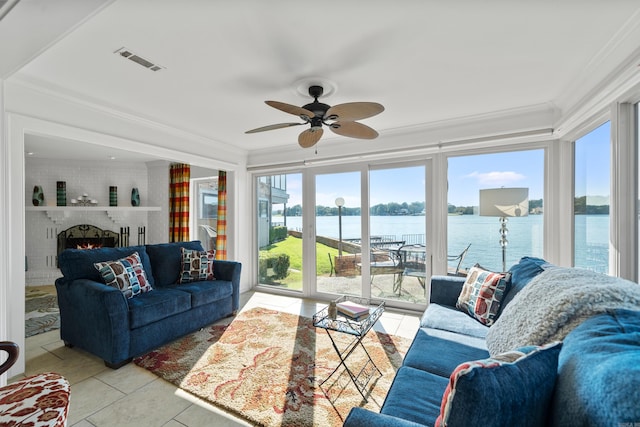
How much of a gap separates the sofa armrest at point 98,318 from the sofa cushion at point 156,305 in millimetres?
71

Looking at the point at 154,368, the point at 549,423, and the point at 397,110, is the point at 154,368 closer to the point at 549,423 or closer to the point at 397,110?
the point at 549,423

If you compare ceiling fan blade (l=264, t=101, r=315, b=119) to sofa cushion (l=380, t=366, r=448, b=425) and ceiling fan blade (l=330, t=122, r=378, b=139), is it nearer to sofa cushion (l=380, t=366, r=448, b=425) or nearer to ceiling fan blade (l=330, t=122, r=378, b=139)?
ceiling fan blade (l=330, t=122, r=378, b=139)

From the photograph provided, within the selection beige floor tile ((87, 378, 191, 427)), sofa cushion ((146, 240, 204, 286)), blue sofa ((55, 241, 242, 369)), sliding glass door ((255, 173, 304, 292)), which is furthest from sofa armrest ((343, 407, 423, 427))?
sliding glass door ((255, 173, 304, 292))

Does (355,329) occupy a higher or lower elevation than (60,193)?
lower

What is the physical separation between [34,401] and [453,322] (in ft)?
8.03

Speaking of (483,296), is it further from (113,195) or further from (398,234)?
(113,195)

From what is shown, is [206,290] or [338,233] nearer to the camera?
[206,290]

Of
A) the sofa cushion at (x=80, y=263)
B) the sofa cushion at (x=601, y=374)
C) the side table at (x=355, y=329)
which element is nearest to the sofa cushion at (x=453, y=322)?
the side table at (x=355, y=329)

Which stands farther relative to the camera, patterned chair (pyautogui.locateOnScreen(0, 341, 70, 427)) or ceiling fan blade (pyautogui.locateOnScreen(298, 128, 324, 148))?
ceiling fan blade (pyautogui.locateOnScreen(298, 128, 324, 148))

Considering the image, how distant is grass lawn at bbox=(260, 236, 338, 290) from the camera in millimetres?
4449

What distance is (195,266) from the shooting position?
3508mm

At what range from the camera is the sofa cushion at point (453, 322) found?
6.59ft

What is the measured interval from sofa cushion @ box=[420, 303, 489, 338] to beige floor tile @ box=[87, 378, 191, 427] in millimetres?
1840

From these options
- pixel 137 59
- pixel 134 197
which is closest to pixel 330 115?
pixel 137 59
